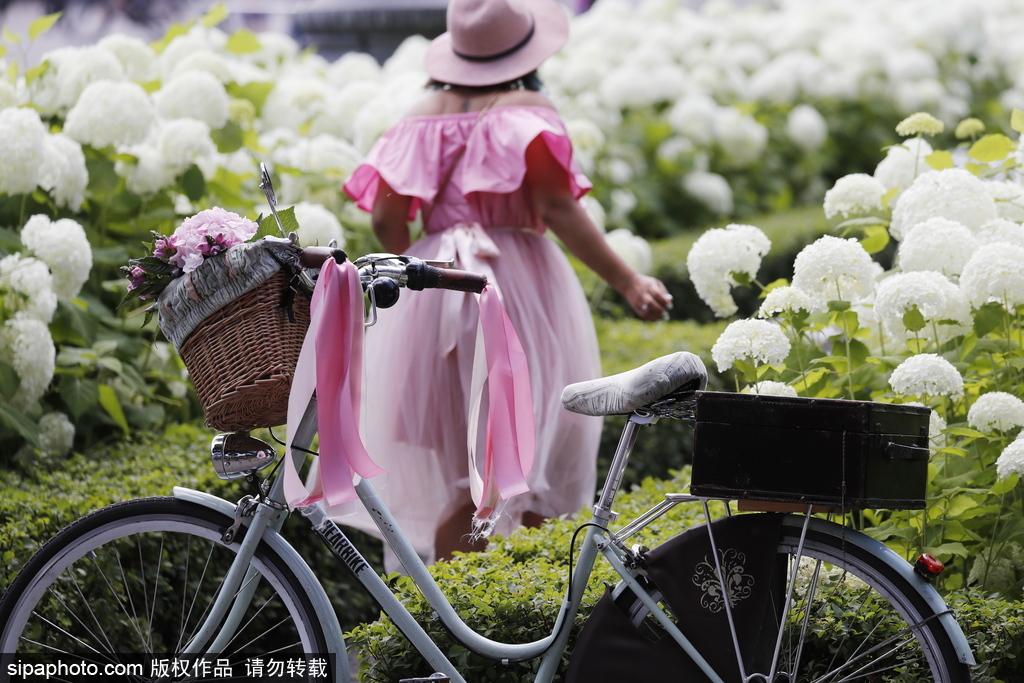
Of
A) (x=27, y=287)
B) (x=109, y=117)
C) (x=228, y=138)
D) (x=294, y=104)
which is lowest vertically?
(x=27, y=287)

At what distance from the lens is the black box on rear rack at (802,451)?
2533 millimetres

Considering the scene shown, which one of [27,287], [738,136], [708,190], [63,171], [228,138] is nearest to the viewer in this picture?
[27,287]

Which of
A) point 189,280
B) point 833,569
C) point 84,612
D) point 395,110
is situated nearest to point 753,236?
point 833,569

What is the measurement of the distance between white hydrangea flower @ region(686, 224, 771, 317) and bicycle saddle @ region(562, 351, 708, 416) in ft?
3.18

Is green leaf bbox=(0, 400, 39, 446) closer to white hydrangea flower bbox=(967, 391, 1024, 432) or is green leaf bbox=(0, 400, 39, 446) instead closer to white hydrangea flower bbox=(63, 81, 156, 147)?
white hydrangea flower bbox=(63, 81, 156, 147)

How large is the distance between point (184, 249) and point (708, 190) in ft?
21.0

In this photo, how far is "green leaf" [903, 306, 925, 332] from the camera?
10.4ft

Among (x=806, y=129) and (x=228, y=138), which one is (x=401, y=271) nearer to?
(x=228, y=138)

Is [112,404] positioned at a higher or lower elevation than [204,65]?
lower

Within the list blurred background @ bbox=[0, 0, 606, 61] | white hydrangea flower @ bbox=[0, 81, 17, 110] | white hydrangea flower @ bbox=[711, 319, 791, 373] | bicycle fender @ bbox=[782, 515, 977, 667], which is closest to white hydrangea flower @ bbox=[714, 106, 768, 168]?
blurred background @ bbox=[0, 0, 606, 61]

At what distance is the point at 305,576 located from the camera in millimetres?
2594

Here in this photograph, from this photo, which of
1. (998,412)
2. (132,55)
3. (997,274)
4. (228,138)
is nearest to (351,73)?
(132,55)

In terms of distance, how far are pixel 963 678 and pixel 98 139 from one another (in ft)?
11.3

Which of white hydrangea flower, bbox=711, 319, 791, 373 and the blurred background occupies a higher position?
the blurred background
